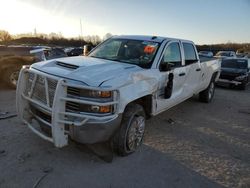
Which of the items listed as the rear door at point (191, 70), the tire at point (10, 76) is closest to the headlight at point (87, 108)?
the rear door at point (191, 70)

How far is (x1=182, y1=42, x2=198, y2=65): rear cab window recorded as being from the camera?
6.17 metres

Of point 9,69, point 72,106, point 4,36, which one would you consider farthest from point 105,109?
point 4,36

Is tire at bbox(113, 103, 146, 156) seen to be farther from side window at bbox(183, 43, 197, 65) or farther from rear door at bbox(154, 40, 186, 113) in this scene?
side window at bbox(183, 43, 197, 65)

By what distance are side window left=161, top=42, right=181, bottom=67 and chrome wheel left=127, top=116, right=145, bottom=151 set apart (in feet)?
4.42

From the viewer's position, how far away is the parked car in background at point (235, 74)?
1245cm

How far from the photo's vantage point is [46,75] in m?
3.68

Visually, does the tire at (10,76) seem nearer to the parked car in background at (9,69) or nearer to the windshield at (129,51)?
the parked car in background at (9,69)

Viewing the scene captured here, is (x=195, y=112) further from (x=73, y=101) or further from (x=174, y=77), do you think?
(x=73, y=101)

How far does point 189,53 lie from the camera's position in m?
6.48

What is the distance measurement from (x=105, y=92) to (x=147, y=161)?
1.44m

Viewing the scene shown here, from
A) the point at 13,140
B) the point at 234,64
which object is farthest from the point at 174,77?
the point at 234,64

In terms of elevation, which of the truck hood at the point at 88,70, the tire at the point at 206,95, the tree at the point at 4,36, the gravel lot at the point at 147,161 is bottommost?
the gravel lot at the point at 147,161

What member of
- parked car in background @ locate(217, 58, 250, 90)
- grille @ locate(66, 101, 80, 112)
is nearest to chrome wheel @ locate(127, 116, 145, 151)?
grille @ locate(66, 101, 80, 112)

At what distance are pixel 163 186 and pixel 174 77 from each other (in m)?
2.50
